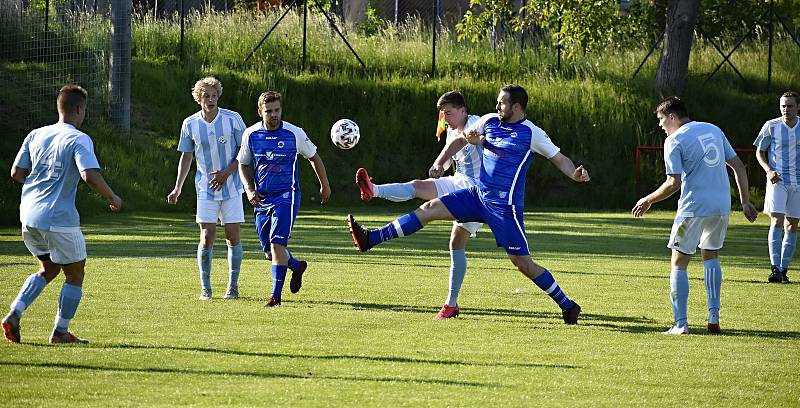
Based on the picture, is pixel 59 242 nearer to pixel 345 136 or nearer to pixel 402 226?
pixel 402 226

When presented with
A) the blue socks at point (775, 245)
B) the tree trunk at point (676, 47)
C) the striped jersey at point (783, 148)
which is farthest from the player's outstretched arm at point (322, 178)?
the tree trunk at point (676, 47)

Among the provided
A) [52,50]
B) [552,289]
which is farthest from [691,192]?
[52,50]

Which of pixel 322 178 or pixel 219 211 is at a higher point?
pixel 322 178

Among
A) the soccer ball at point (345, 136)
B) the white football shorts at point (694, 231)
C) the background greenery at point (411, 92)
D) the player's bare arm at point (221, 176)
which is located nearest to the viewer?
the white football shorts at point (694, 231)

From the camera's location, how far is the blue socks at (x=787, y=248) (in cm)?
1436

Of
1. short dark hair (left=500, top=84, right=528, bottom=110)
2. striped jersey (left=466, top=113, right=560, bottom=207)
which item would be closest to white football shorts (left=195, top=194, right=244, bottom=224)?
striped jersey (left=466, top=113, right=560, bottom=207)

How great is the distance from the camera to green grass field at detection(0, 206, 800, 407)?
7.22 meters

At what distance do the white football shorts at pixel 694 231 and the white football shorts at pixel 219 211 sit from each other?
4.10 meters

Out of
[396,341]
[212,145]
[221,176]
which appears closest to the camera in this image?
[396,341]

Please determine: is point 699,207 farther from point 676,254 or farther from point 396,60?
point 396,60

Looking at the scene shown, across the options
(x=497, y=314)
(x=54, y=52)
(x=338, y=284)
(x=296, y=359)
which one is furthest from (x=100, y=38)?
(x=296, y=359)

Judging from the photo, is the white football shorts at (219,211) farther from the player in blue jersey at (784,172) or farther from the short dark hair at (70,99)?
the player in blue jersey at (784,172)

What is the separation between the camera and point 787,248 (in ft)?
47.8

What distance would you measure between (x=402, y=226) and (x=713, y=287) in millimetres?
2539
